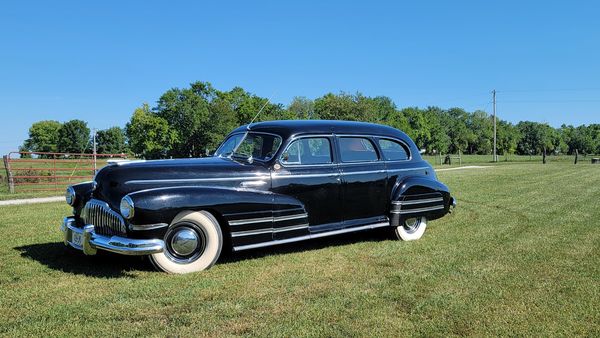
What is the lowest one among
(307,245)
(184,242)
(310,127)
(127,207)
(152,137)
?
(307,245)

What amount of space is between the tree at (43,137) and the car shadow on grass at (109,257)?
104m

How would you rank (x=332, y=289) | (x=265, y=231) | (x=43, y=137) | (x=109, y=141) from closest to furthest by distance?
(x=332, y=289)
(x=265, y=231)
(x=43, y=137)
(x=109, y=141)

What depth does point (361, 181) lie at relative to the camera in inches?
250

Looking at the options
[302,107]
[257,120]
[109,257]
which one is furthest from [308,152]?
[302,107]

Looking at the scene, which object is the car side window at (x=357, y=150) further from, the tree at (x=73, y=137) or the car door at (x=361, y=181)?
the tree at (x=73, y=137)

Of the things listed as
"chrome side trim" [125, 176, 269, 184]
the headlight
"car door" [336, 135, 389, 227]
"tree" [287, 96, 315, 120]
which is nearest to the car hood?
"chrome side trim" [125, 176, 269, 184]

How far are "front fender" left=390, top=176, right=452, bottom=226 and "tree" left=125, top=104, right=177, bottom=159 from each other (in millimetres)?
60483

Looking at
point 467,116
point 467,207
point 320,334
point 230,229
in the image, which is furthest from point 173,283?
point 467,116

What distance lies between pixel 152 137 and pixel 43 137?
46245 mm

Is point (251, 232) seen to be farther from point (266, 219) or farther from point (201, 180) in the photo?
point (201, 180)

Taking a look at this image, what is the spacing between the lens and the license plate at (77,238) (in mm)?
5086

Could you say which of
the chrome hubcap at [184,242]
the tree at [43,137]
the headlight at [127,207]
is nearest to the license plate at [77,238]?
the headlight at [127,207]

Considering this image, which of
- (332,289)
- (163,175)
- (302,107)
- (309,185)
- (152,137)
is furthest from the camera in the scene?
(302,107)

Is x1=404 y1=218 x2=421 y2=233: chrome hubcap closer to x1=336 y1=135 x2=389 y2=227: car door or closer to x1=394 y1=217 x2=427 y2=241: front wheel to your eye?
x1=394 y1=217 x2=427 y2=241: front wheel
